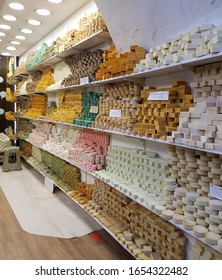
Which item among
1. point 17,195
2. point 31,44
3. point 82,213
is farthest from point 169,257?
point 31,44

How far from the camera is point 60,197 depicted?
443cm

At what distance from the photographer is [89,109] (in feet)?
11.3

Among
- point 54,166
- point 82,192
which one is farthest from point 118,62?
point 54,166

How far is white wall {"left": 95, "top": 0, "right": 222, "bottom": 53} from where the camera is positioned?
1730 millimetres

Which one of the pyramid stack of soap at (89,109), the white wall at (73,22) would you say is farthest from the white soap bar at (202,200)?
the white wall at (73,22)

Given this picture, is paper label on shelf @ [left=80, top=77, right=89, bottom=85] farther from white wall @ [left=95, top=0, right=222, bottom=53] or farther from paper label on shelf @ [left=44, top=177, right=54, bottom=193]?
paper label on shelf @ [left=44, top=177, right=54, bottom=193]

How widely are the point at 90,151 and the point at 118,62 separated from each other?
136 centimetres

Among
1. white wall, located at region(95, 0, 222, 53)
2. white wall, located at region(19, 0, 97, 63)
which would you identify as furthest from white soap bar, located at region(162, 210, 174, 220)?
white wall, located at region(19, 0, 97, 63)

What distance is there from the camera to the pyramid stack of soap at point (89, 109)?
10.7 feet

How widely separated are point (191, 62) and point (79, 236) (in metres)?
2.41

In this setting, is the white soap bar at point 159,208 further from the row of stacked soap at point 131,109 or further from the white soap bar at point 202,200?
the row of stacked soap at point 131,109

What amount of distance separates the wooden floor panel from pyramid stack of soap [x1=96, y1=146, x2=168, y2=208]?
79 cm

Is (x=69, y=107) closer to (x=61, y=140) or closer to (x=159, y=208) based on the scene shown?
(x=61, y=140)

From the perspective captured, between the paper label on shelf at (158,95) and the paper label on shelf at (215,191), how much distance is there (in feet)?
2.41
